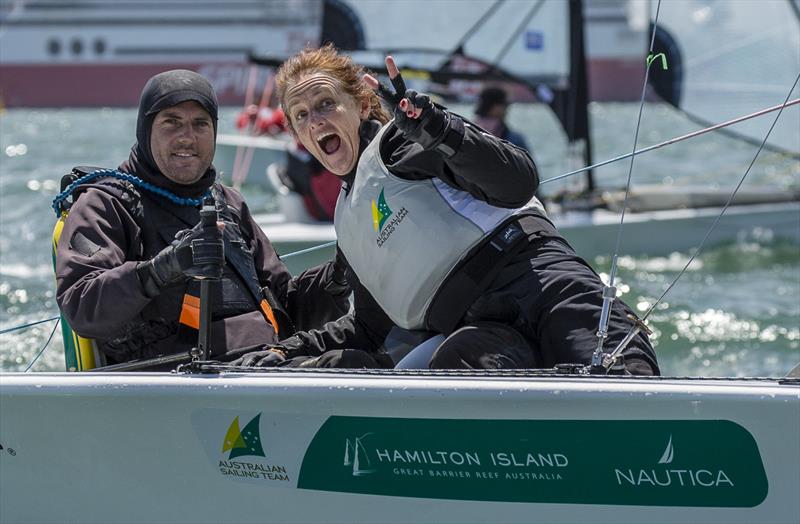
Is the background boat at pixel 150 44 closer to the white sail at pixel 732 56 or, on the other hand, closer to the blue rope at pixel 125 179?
the white sail at pixel 732 56

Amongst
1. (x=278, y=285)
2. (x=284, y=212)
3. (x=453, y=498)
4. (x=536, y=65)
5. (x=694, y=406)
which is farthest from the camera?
(x=536, y=65)

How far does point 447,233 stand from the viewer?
6.89ft

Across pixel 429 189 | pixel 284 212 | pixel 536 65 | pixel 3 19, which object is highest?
pixel 429 189

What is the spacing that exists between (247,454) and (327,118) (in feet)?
2.18

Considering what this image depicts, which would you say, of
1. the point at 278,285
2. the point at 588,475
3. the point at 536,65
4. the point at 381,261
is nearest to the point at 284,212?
the point at 536,65

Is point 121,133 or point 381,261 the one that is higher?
point 381,261

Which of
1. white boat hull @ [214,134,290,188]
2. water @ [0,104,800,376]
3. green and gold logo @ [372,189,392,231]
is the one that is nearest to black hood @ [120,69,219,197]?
green and gold logo @ [372,189,392,231]

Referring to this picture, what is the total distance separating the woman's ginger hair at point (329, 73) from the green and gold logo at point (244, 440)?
661mm

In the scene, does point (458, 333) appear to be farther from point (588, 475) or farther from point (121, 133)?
point (121, 133)

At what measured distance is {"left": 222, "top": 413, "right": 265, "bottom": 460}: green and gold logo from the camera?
196 cm

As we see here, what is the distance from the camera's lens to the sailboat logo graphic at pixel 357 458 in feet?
6.34

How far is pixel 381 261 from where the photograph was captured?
2189mm

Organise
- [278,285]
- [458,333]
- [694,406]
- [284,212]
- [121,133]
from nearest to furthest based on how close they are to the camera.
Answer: [694,406] < [458,333] < [278,285] < [284,212] < [121,133]

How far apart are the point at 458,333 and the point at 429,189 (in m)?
0.27
